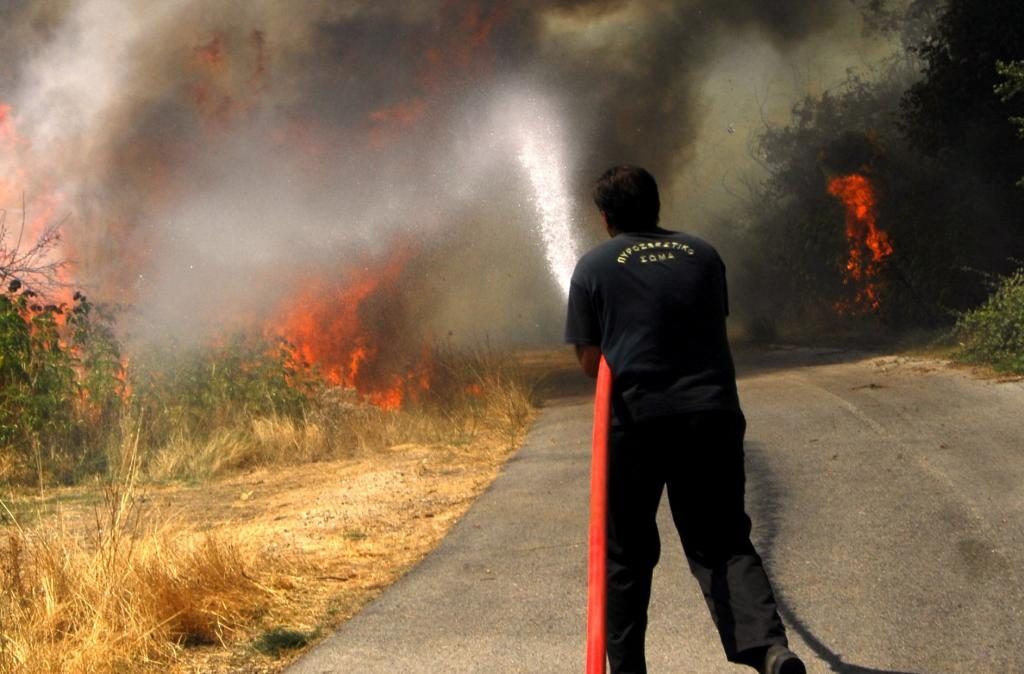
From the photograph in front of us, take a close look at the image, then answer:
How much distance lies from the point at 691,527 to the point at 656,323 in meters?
0.73

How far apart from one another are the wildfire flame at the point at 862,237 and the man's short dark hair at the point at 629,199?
66.9ft

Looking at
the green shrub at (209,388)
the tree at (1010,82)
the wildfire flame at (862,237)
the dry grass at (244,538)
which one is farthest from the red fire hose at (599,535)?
the wildfire flame at (862,237)

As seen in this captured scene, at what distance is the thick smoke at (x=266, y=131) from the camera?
882 inches

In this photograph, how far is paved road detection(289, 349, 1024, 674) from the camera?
584cm

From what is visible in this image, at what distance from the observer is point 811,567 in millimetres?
7102

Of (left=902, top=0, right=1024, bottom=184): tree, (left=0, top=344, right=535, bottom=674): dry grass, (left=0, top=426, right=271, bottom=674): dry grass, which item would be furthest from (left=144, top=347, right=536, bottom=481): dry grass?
(left=902, top=0, right=1024, bottom=184): tree

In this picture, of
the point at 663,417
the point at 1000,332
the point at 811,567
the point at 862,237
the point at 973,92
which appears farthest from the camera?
the point at 862,237

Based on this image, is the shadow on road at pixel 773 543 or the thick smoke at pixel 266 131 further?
the thick smoke at pixel 266 131

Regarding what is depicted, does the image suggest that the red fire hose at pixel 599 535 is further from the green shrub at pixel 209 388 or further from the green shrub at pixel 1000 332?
the green shrub at pixel 1000 332

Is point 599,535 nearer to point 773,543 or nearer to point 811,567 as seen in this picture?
point 811,567

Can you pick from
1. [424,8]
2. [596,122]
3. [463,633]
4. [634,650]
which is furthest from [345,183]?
[634,650]

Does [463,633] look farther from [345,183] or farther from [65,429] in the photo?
[345,183]

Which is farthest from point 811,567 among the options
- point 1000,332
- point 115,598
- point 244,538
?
point 1000,332

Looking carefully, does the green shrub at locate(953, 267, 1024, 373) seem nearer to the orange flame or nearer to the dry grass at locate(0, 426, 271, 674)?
the orange flame
